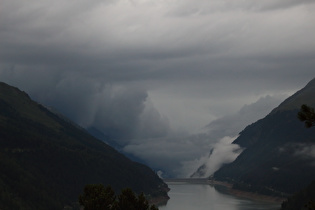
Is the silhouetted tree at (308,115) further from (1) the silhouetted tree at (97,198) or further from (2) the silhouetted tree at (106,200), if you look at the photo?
(1) the silhouetted tree at (97,198)

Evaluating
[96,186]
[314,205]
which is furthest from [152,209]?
[314,205]

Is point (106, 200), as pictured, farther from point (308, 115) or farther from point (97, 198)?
point (308, 115)

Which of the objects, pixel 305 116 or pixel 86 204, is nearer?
pixel 305 116

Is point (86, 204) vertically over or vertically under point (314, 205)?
over

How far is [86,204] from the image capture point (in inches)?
3691

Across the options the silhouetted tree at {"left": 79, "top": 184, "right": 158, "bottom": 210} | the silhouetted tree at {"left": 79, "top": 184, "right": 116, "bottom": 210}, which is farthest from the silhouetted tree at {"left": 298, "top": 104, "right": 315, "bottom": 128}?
the silhouetted tree at {"left": 79, "top": 184, "right": 116, "bottom": 210}

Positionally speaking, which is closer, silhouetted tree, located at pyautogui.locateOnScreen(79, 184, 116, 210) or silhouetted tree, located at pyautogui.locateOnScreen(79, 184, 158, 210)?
silhouetted tree, located at pyautogui.locateOnScreen(79, 184, 116, 210)

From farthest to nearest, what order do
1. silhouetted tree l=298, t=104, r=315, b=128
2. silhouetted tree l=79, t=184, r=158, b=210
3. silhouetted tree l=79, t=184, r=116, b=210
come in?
1. silhouetted tree l=79, t=184, r=158, b=210
2. silhouetted tree l=79, t=184, r=116, b=210
3. silhouetted tree l=298, t=104, r=315, b=128

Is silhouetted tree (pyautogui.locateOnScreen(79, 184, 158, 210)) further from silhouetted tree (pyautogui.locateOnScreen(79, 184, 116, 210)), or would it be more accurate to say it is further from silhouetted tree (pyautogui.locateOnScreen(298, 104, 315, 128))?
silhouetted tree (pyautogui.locateOnScreen(298, 104, 315, 128))

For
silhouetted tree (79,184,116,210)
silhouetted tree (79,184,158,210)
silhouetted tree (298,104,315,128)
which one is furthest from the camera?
silhouetted tree (79,184,158,210)

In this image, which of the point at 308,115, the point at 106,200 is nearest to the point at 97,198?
the point at 106,200

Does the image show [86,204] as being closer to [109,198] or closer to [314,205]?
[109,198]

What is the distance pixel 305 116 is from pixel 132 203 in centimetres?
4925

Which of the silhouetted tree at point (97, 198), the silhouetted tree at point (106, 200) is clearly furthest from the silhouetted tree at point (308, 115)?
the silhouetted tree at point (97, 198)
